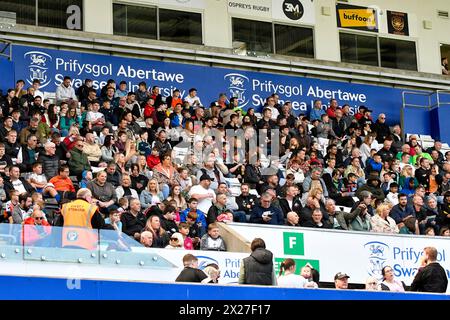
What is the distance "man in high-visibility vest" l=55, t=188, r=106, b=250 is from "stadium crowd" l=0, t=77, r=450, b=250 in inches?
2.5

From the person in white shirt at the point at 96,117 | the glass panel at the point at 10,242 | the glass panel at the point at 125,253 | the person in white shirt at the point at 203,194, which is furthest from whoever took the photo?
the person in white shirt at the point at 96,117

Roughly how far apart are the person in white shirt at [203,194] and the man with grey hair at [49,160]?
2378mm

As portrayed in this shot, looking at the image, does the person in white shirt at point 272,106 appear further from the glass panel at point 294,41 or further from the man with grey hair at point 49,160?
the man with grey hair at point 49,160

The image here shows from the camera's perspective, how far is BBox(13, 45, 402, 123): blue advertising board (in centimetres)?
2323

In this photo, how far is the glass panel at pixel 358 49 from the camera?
28188 mm

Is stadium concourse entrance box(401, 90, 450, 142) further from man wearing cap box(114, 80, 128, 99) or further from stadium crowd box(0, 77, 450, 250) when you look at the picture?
man wearing cap box(114, 80, 128, 99)

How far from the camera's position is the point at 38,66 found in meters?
23.2

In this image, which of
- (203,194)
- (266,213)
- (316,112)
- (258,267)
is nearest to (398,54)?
(316,112)

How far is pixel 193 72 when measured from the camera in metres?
25.2

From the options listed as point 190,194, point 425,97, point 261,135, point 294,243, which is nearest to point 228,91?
point 261,135

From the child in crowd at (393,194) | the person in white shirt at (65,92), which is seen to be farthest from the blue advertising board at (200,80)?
the child in crowd at (393,194)

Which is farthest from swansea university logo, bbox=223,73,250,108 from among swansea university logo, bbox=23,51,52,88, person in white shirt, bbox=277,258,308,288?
person in white shirt, bbox=277,258,308,288

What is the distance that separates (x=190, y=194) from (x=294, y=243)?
2.59 m

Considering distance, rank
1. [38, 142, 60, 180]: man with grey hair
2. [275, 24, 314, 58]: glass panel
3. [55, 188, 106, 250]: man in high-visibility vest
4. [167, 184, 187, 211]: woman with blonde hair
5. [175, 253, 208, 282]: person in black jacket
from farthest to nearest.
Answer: [275, 24, 314, 58]: glass panel → [38, 142, 60, 180]: man with grey hair → [167, 184, 187, 211]: woman with blonde hair → [55, 188, 106, 250]: man in high-visibility vest → [175, 253, 208, 282]: person in black jacket
